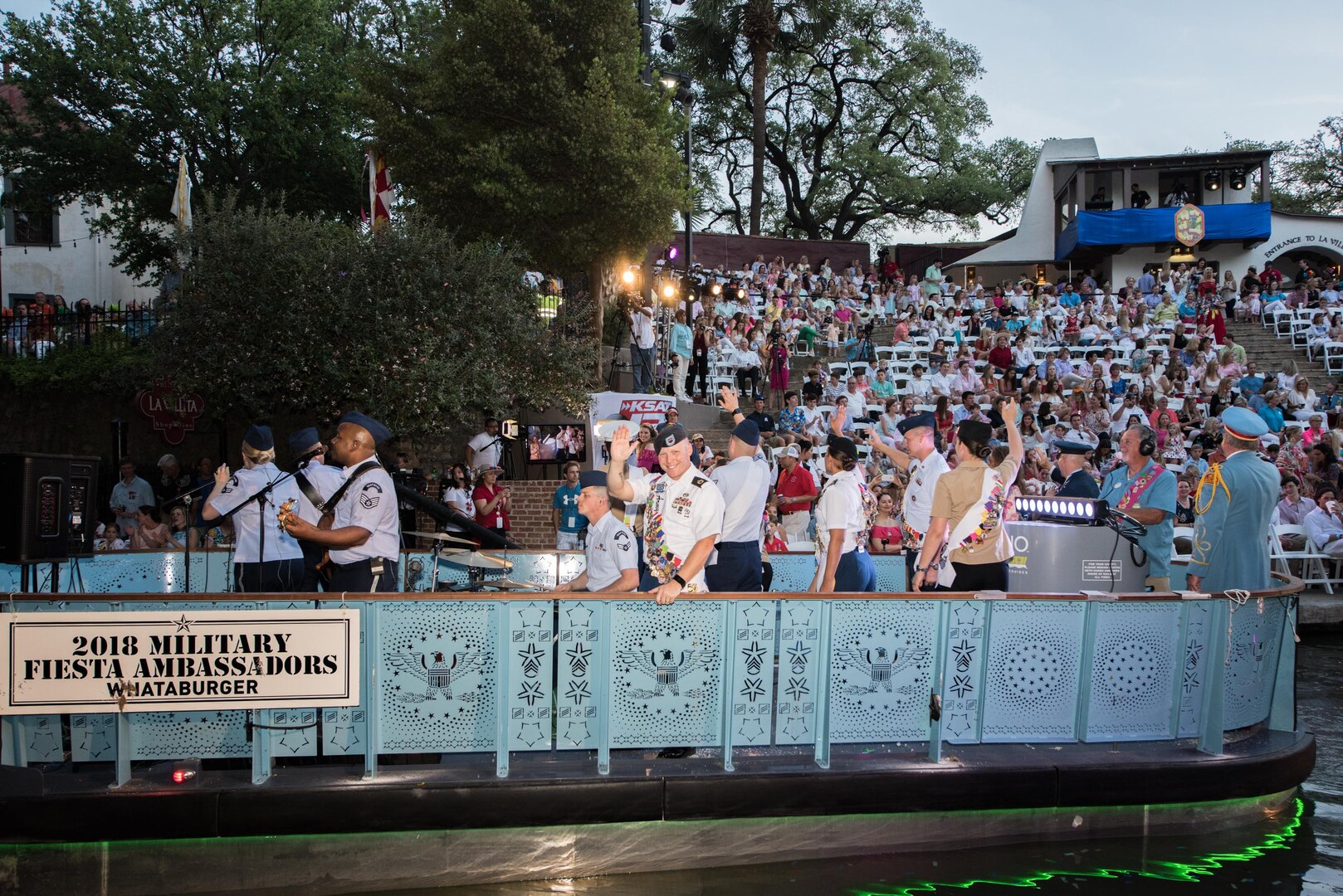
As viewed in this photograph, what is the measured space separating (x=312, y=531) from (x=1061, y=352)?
1958 cm

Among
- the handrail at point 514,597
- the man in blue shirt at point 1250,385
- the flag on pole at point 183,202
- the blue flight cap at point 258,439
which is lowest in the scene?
the handrail at point 514,597

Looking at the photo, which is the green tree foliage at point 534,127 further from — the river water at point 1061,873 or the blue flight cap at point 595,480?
the river water at point 1061,873

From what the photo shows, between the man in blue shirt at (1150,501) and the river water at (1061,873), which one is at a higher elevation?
the man in blue shirt at (1150,501)

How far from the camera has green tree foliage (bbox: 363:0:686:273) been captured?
60.7 ft

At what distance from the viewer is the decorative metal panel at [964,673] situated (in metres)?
6.50

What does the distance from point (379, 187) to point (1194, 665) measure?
1634cm

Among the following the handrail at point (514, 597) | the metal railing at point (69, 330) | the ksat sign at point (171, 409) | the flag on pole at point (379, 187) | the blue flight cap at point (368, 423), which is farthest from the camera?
the metal railing at point (69, 330)

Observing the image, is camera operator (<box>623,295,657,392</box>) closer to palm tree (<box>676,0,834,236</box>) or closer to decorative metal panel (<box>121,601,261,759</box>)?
decorative metal panel (<box>121,601,261,759</box>)

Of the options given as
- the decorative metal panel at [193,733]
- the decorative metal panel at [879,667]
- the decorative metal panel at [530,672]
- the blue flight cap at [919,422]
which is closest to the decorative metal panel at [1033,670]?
the decorative metal panel at [879,667]

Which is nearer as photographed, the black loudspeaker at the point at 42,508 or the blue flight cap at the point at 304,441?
the black loudspeaker at the point at 42,508

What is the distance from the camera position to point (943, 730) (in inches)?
259

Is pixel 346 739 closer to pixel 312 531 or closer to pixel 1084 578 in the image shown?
pixel 312 531

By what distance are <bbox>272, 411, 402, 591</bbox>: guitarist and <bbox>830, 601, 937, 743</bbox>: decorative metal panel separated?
2.70m

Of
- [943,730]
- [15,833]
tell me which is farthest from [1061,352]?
[15,833]
